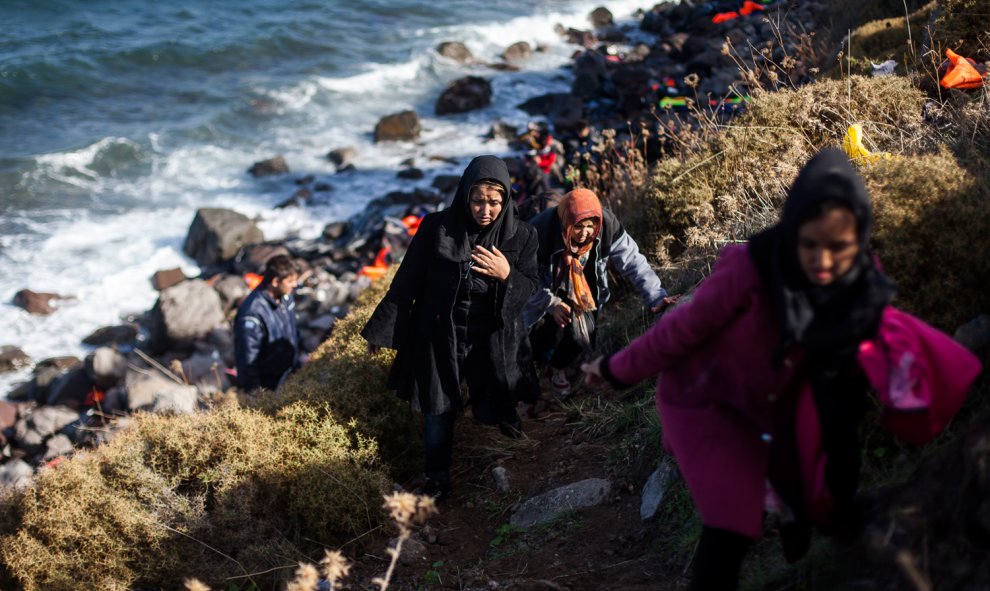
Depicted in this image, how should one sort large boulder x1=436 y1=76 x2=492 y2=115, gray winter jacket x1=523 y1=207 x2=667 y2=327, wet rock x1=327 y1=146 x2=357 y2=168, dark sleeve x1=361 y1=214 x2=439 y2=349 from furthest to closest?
large boulder x1=436 y1=76 x2=492 y2=115 → wet rock x1=327 y1=146 x2=357 y2=168 → gray winter jacket x1=523 y1=207 x2=667 y2=327 → dark sleeve x1=361 y1=214 x2=439 y2=349

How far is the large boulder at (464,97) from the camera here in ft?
59.2

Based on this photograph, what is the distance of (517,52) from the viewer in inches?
884

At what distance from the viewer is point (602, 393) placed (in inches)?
199

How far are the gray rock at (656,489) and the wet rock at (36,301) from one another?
390 inches

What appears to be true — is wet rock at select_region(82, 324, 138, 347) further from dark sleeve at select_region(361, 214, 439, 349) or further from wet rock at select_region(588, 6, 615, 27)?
wet rock at select_region(588, 6, 615, 27)

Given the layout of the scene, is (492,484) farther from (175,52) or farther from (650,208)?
(175,52)

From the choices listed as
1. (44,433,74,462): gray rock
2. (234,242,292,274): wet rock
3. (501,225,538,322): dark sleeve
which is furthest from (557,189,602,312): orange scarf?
(234,242,292,274): wet rock

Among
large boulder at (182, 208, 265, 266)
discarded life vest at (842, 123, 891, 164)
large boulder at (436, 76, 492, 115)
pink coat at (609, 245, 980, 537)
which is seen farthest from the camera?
large boulder at (436, 76, 492, 115)

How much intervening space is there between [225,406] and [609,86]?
1433 cm

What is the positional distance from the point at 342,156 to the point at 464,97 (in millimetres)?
3816

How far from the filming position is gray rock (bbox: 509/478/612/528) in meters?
4.05

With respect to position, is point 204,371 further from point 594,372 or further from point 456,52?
point 456,52

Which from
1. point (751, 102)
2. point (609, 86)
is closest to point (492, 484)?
point (751, 102)

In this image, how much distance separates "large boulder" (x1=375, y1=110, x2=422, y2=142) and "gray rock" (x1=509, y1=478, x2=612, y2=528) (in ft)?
43.4
